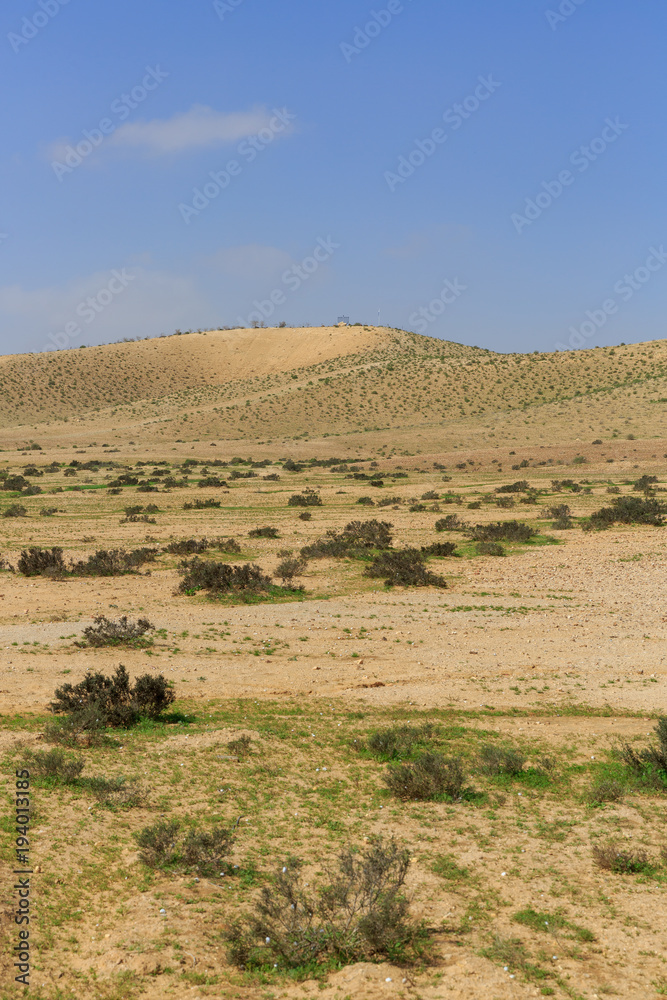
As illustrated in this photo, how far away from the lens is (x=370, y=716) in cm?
1227

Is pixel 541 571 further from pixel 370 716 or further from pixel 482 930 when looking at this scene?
pixel 482 930

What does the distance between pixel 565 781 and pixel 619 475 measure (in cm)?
4484

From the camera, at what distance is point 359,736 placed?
448 inches

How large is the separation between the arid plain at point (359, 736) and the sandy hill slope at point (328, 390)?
45997 millimetres

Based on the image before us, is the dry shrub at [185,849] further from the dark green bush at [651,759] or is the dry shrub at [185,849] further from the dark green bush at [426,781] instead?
the dark green bush at [651,759]

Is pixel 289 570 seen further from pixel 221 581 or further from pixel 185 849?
pixel 185 849

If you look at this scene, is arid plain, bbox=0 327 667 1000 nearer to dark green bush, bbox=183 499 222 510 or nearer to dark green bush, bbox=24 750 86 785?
dark green bush, bbox=24 750 86 785

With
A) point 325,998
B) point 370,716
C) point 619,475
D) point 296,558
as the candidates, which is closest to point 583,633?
point 370,716

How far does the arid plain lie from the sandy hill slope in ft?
151

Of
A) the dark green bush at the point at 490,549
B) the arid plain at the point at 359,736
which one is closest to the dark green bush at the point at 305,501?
the arid plain at the point at 359,736

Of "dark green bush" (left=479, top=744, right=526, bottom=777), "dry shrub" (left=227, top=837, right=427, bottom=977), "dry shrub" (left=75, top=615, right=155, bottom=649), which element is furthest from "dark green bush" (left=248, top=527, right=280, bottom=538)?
"dry shrub" (left=227, top=837, right=427, bottom=977)

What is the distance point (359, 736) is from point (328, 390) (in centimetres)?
9727

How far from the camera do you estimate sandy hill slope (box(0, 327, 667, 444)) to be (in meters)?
83.1

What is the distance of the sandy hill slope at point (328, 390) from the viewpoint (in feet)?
273
